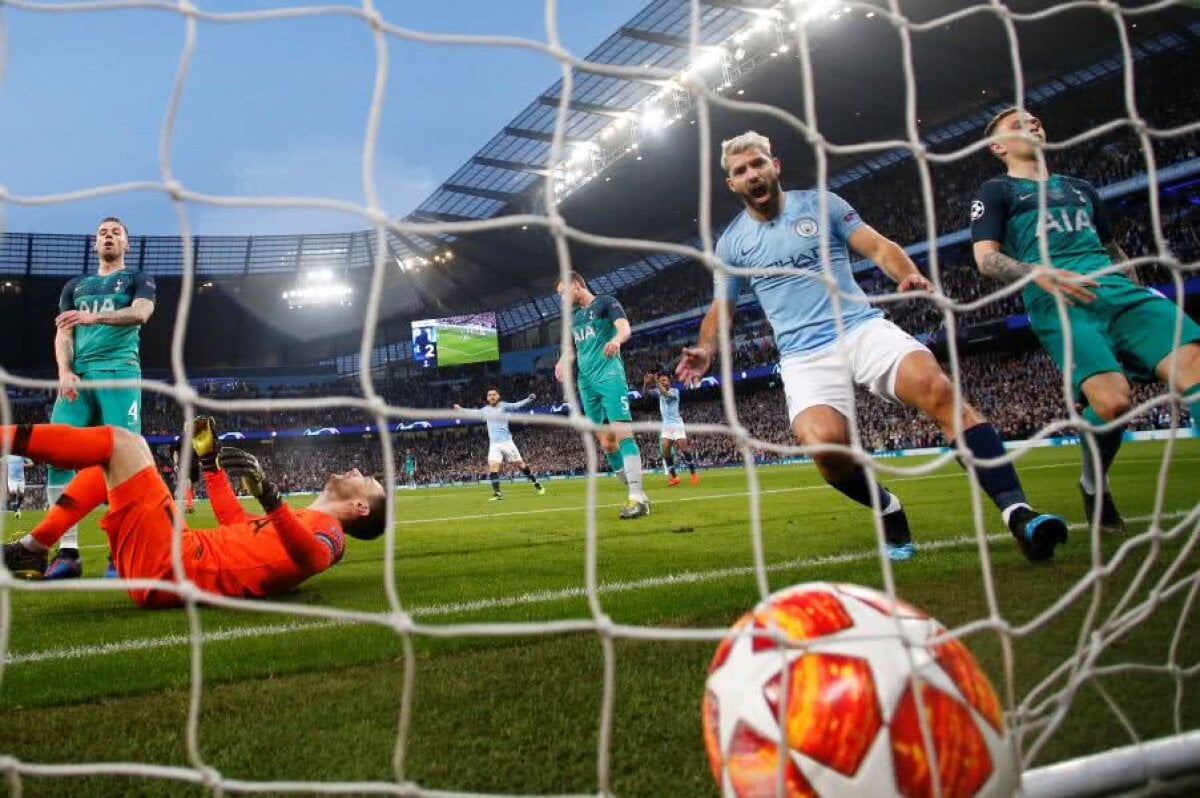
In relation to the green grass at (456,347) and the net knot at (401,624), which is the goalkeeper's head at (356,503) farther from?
the green grass at (456,347)

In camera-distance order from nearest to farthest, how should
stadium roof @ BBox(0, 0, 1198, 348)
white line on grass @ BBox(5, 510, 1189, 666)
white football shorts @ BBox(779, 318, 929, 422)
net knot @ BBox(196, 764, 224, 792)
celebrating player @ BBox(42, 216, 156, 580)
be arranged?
net knot @ BBox(196, 764, 224, 792)
white line on grass @ BBox(5, 510, 1189, 666)
white football shorts @ BBox(779, 318, 929, 422)
celebrating player @ BBox(42, 216, 156, 580)
stadium roof @ BBox(0, 0, 1198, 348)

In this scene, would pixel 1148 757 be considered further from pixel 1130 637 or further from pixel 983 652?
pixel 1130 637

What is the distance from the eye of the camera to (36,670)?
9.05 feet

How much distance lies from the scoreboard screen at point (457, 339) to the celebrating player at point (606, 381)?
29.7m

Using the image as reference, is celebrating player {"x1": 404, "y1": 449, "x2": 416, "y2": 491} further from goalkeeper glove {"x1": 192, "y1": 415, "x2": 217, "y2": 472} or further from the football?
the football

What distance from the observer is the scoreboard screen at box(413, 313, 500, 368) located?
38.1m

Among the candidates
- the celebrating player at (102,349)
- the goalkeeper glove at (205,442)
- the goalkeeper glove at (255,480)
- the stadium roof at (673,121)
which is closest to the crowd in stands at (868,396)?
the stadium roof at (673,121)

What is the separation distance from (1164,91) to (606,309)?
2488 cm

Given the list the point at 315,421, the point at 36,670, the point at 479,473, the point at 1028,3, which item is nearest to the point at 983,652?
the point at 36,670

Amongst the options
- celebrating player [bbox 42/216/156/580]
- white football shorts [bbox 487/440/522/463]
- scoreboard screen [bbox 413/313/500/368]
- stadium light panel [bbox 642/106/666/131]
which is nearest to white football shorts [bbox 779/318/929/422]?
celebrating player [bbox 42/216/156/580]

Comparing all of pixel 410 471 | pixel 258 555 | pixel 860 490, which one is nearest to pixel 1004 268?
pixel 860 490

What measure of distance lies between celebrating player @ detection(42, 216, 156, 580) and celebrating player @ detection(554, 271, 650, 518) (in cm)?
379

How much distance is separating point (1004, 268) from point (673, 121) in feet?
80.0

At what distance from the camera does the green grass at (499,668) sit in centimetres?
172
